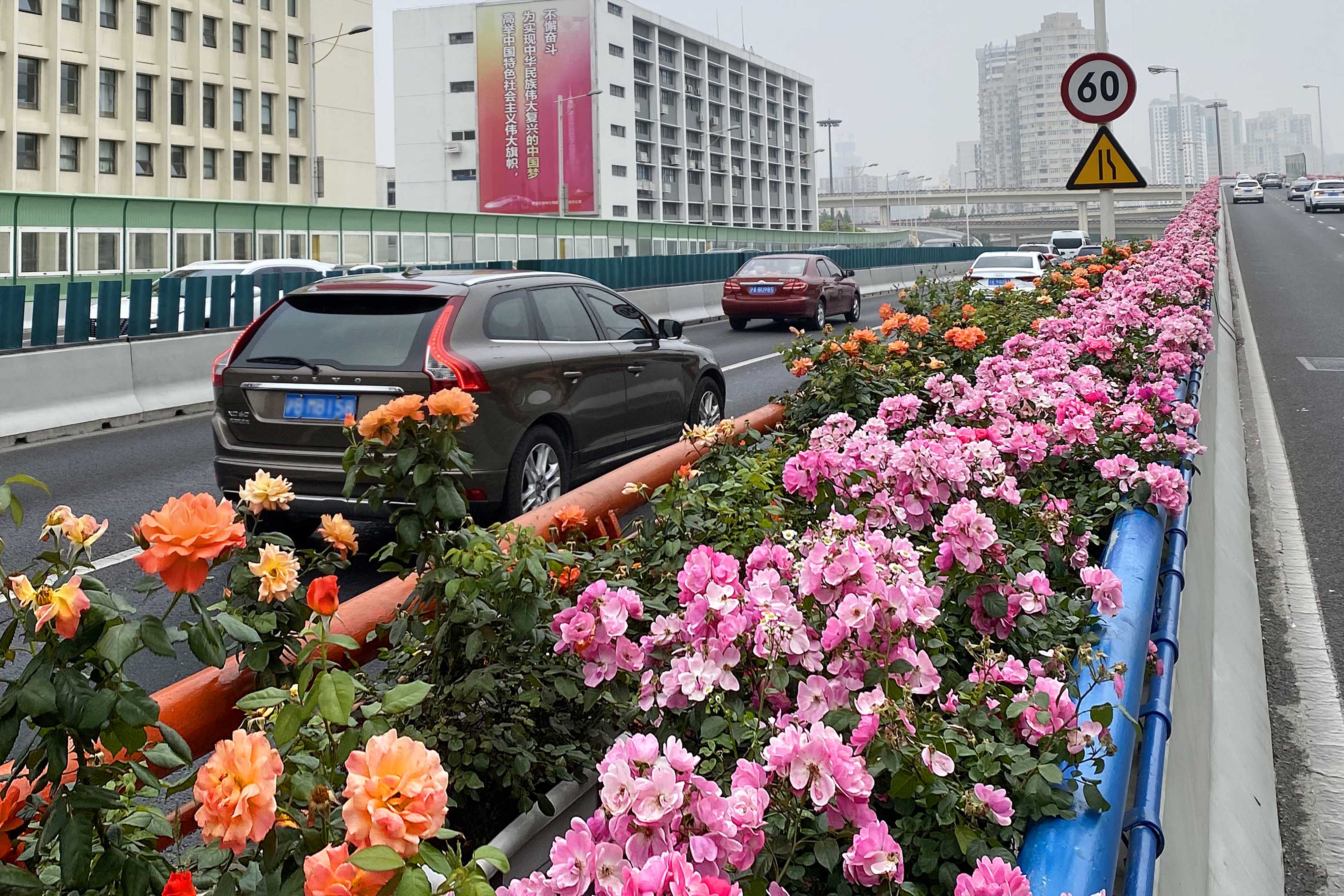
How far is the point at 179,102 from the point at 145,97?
1909 mm

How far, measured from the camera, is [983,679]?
230 centimetres

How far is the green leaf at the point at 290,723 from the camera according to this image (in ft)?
5.46

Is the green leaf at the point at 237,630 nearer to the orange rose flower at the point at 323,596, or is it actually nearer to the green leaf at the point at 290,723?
the green leaf at the point at 290,723

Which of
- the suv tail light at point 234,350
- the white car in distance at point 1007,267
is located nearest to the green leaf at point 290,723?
the suv tail light at point 234,350

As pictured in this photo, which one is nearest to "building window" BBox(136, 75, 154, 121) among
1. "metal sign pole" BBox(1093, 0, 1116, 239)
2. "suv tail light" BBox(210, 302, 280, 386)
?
"metal sign pole" BBox(1093, 0, 1116, 239)

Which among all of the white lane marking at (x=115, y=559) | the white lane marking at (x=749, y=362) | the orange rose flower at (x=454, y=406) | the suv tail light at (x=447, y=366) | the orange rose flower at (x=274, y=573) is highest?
the white lane marking at (x=749, y=362)

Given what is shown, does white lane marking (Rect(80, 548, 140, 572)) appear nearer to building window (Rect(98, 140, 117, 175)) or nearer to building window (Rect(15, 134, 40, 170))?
building window (Rect(15, 134, 40, 170))

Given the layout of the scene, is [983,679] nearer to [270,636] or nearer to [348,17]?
[270,636]

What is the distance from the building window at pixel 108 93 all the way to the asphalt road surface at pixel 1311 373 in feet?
151

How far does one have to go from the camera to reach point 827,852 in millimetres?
1796

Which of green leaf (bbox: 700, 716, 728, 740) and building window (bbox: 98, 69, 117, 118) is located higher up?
building window (bbox: 98, 69, 117, 118)

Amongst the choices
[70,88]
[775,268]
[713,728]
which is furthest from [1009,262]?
Result: [70,88]

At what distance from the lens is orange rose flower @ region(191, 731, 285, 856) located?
5.05 ft

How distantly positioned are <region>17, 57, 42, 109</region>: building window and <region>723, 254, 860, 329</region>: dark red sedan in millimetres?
40639
